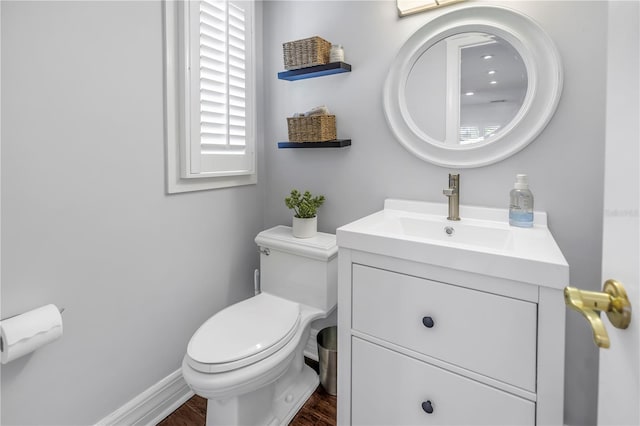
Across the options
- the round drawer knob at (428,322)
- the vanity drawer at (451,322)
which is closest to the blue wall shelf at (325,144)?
the vanity drawer at (451,322)

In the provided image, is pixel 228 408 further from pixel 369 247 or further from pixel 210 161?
pixel 210 161

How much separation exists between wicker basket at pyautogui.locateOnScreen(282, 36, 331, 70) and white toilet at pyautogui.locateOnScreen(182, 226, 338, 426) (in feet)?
2.93

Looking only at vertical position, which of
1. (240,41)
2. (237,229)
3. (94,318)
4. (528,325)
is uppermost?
(240,41)

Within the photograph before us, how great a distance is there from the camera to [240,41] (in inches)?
73.2

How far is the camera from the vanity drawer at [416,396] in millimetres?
995

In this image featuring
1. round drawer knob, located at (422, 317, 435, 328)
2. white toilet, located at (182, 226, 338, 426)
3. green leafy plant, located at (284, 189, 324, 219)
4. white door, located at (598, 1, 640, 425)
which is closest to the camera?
white door, located at (598, 1, 640, 425)

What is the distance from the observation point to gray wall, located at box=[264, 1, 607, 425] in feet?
4.12

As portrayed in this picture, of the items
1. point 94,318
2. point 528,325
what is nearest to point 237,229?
point 94,318

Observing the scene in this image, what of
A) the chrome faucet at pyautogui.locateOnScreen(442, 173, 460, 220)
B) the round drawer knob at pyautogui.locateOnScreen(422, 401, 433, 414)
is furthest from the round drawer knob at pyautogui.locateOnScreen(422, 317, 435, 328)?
the chrome faucet at pyautogui.locateOnScreen(442, 173, 460, 220)

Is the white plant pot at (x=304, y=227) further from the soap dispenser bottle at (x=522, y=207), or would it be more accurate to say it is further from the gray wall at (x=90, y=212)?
the soap dispenser bottle at (x=522, y=207)

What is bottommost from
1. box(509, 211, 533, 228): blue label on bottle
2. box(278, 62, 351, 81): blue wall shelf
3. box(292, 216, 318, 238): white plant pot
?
box(292, 216, 318, 238): white plant pot

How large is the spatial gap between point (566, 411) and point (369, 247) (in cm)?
108

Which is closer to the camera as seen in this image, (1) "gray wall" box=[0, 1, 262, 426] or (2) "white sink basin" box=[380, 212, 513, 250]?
(1) "gray wall" box=[0, 1, 262, 426]

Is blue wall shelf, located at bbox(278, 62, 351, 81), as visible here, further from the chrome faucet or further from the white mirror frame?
the chrome faucet
